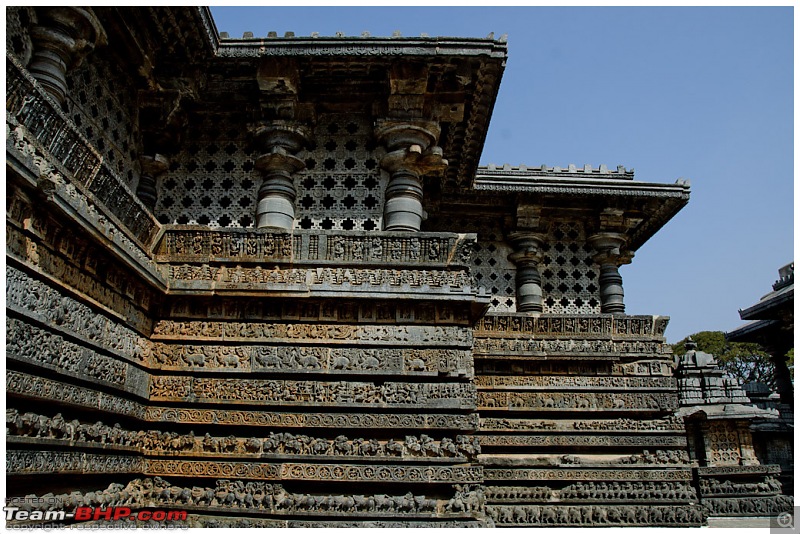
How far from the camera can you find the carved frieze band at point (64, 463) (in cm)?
467

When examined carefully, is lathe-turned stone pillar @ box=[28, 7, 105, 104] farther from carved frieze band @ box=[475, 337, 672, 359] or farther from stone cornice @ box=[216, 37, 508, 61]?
carved frieze band @ box=[475, 337, 672, 359]

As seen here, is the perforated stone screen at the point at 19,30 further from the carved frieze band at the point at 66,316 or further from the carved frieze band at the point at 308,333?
the carved frieze band at the point at 308,333

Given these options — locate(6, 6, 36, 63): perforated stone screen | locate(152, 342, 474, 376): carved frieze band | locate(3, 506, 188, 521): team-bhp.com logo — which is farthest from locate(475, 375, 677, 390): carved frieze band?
locate(6, 6, 36, 63): perforated stone screen

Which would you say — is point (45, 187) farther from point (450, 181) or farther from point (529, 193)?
point (529, 193)

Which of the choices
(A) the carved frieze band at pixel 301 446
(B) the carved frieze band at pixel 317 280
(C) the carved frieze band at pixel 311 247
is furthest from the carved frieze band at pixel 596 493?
(C) the carved frieze band at pixel 311 247

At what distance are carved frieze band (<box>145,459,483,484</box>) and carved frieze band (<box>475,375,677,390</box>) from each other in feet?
12.9

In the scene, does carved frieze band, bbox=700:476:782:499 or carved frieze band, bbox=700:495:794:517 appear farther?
carved frieze band, bbox=700:476:782:499

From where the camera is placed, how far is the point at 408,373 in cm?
713

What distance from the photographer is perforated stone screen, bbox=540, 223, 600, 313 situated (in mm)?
11984

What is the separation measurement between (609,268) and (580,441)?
3.51 m

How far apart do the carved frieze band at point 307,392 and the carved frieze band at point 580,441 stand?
353 centimetres

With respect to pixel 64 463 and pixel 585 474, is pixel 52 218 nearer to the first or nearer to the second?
pixel 64 463

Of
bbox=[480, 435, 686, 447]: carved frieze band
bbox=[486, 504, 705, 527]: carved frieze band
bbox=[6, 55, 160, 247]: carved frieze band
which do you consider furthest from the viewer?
bbox=[480, 435, 686, 447]: carved frieze band

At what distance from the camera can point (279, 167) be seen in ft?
27.3
